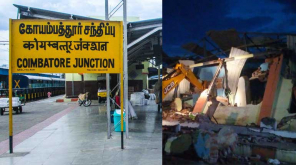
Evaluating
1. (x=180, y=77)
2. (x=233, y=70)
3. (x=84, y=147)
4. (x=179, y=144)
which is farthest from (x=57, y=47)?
(x=233, y=70)

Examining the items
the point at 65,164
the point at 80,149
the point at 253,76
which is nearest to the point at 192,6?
the point at 253,76

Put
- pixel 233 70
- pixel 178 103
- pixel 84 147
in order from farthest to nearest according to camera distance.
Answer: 1. pixel 84 147
2. pixel 178 103
3. pixel 233 70

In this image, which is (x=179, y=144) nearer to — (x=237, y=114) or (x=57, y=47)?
(x=237, y=114)

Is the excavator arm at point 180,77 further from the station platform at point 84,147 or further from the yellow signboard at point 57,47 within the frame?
the yellow signboard at point 57,47

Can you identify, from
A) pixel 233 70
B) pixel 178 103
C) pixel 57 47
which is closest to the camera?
pixel 233 70

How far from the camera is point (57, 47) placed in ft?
25.0

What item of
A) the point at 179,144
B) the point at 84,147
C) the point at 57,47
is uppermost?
the point at 57,47

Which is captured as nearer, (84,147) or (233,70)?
(233,70)

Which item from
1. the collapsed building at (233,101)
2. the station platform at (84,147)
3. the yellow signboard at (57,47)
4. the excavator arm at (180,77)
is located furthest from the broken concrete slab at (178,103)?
the yellow signboard at (57,47)

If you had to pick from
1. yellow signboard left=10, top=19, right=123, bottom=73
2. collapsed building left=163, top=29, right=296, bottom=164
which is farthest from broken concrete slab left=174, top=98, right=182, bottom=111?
yellow signboard left=10, top=19, right=123, bottom=73

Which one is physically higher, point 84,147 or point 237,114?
point 237,114

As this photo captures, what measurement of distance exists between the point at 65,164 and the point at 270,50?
199 inches

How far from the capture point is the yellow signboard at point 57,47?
7590 millimetres

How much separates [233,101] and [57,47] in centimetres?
538
